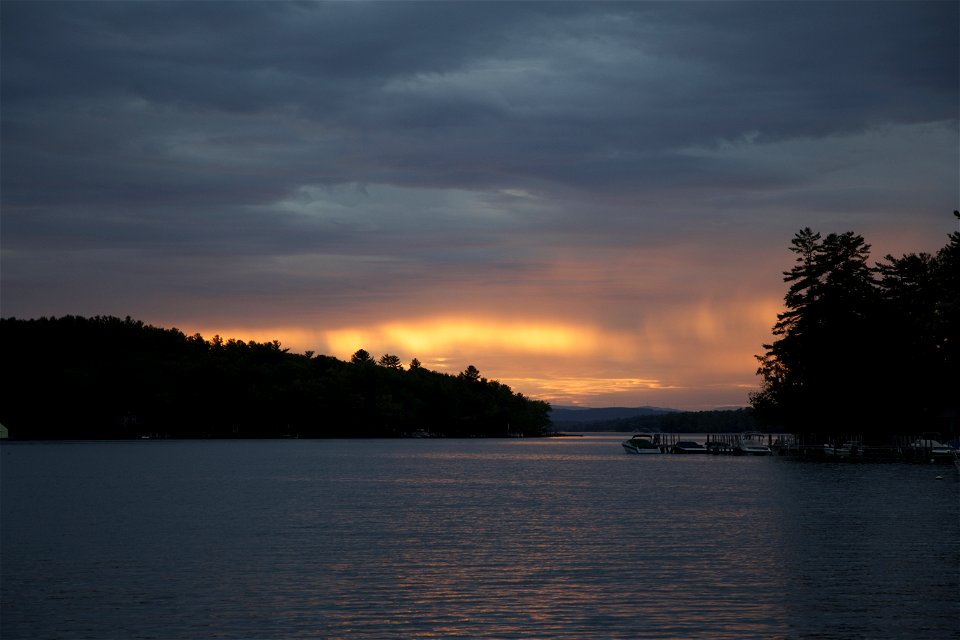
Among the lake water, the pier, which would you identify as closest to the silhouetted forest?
the pier

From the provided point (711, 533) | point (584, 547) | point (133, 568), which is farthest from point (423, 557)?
point (711, 533)

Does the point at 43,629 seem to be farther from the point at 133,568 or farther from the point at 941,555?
the point at 941,555

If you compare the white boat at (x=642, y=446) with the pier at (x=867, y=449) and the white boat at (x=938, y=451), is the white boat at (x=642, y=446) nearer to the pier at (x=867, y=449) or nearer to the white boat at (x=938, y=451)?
the pier at (x=867, y=449)

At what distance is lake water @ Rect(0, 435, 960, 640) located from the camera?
2847 centimetres

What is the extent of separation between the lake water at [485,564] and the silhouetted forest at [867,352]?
1719 inches

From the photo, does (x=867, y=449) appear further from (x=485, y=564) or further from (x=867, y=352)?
(x=485, y=564)

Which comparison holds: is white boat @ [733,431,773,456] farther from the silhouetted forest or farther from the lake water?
the lake water

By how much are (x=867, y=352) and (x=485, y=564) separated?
9097 cm

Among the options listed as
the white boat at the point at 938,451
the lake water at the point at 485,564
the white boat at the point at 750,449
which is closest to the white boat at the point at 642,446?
the white boat at the point at 750,449

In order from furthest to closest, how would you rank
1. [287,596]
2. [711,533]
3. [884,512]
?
[884,512]
[711,533]
[287,596]

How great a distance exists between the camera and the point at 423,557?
41.2 metres

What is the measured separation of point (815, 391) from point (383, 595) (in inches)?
4006

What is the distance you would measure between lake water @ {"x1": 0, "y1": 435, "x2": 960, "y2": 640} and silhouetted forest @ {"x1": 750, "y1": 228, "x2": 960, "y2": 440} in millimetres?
43662

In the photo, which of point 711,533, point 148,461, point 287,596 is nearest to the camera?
point 287,596
